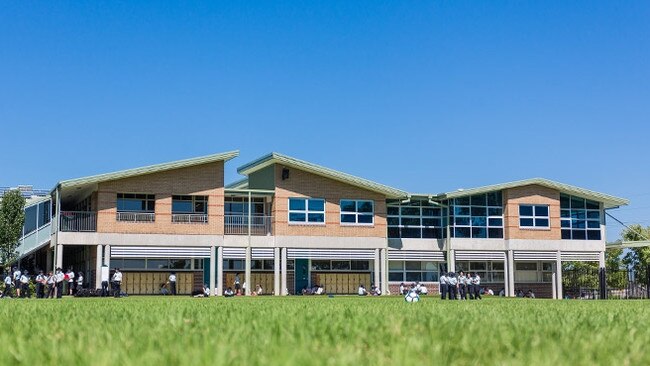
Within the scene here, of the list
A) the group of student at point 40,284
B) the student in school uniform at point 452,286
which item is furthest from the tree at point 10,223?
the student in school uniform at point 452,286

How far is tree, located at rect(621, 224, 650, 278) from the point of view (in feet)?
196

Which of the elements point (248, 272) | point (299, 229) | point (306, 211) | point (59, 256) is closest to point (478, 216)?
point (306, 211)

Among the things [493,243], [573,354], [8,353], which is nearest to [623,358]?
[573,354]

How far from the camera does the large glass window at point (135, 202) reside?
137 ft

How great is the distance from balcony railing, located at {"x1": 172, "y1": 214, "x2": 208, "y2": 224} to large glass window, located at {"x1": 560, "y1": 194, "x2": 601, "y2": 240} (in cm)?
2284

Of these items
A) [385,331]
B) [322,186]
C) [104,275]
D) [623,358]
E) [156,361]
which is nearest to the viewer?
[156,361]

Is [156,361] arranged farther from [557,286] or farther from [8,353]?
[557,286]

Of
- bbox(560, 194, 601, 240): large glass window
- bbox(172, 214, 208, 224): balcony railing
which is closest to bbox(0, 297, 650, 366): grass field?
bbox(172, 214, 208, 224): balcony railing

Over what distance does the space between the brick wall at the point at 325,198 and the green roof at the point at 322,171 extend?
0.48m

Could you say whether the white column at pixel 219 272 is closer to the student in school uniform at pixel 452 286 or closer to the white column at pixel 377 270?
the white column at pixel 377 270

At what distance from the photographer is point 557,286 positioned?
49781mm

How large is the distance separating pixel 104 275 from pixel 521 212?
25.4m

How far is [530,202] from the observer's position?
49.0 metres

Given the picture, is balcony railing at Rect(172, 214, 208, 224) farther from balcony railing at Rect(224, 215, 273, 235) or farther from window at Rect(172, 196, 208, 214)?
balcony railing at Rect(224, 215, 273, 235)
